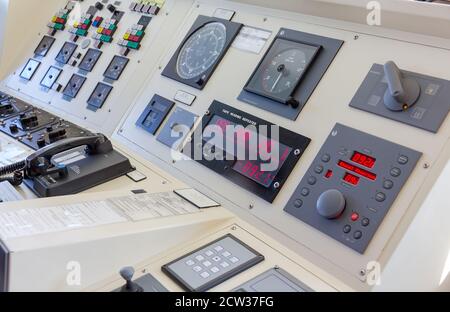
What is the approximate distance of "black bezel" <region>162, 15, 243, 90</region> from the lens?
1.77 metres

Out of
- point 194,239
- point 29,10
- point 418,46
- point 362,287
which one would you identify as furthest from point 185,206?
point 29,10

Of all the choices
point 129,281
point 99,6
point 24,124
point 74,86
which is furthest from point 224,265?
point 99,6

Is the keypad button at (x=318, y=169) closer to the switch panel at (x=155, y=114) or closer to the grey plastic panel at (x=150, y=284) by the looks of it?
the grey plastic panel at (x=150, y=284)

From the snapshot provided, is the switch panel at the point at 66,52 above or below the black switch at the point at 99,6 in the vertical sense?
below

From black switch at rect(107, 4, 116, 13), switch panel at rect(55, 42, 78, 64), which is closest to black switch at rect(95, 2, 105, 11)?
black switch at rect(107, 4, 116, 13)

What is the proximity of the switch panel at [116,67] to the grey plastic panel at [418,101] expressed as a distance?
112cm

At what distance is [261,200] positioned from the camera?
1422 mm

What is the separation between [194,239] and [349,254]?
41 centimetres

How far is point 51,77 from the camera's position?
2.38 m

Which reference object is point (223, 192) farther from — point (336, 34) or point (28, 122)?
point (28, 122)

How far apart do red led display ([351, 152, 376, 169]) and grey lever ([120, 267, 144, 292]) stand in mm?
671

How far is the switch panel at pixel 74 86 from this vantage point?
2221mm

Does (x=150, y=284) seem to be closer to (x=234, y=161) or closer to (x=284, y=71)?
(x=234, y=161)

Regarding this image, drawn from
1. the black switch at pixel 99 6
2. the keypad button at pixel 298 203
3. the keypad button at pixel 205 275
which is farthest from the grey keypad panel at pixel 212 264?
the black switch at pixel 99 6
